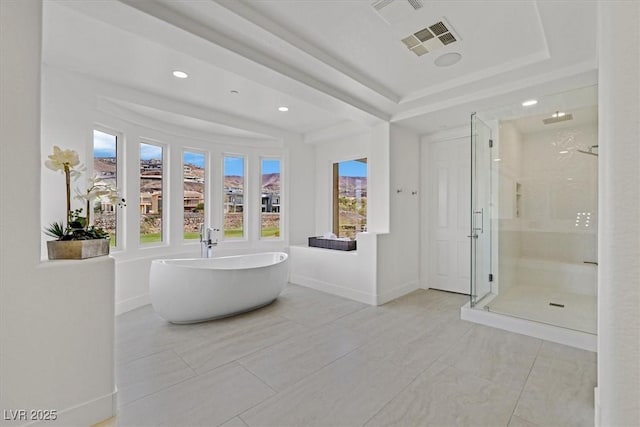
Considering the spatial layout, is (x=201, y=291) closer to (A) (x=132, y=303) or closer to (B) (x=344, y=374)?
(A) (x=132, y=303)

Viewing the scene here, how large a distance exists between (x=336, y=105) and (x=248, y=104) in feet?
4.32

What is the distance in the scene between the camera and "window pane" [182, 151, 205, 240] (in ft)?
15.3

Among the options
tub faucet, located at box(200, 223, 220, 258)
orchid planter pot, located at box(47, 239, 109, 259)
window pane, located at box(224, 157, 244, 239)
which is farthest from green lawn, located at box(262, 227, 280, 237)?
orchid planter pot, located at box(47, 239, 109, 259)

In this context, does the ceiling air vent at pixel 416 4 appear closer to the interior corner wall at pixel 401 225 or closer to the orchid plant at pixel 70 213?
the interior corner wall at pixel 401 225

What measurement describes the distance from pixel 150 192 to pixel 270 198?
1985mm

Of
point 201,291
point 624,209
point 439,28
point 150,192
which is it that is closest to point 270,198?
point 150,192

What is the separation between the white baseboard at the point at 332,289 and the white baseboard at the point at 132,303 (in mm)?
2242

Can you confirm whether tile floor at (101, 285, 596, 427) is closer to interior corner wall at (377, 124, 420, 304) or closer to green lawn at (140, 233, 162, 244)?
interior corner wall at (377, 124, 420, 304)

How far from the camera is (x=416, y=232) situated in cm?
473

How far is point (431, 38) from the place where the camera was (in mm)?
2463

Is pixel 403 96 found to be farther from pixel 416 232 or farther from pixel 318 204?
pixel 318 204

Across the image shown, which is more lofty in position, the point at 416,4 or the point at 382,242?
the point at 416,4

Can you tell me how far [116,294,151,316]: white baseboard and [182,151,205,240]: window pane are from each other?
1.07m

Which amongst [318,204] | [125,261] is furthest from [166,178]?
[318,204]
